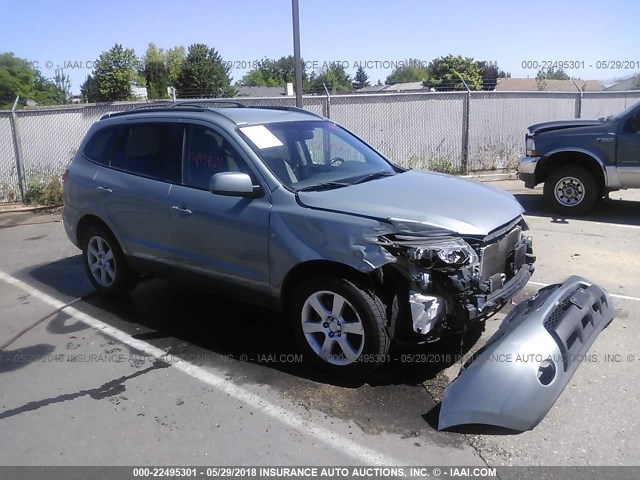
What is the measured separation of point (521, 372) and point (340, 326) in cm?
121

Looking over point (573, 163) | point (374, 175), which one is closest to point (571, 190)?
point (573, 163)

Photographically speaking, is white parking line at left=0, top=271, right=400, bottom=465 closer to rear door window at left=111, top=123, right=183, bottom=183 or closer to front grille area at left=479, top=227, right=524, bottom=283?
front grille area at left=479, top=227, right=524, bottom=283

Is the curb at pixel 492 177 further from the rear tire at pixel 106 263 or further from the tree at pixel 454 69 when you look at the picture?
the tree at pixel 454 69

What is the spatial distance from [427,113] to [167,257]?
Answer: 988cm

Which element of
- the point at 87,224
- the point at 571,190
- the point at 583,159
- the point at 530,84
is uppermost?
the point at 530,84

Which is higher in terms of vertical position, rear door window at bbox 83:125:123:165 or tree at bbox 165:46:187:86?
tree at bbox 165:46:187:86

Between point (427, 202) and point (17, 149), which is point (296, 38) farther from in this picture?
point (17, 149)

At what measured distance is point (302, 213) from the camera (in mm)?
3988

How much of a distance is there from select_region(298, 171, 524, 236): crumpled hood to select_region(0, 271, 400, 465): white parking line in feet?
4.52

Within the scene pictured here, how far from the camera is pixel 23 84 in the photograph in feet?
293

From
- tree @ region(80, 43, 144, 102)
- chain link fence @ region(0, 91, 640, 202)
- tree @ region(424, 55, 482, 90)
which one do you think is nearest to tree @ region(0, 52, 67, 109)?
tree @ region(80, 43, 144, 102)

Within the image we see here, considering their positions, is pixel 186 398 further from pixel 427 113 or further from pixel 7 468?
pixel 427 113

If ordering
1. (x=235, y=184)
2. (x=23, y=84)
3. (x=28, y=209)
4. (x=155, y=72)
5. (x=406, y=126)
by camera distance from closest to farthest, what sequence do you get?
1. (x=235, y=184)
2. (x=28, y=209)
3. (x=406, y=126)
4. (x=155, y=72)
5. (x=23, y=84)

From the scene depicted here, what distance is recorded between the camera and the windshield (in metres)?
4.44
